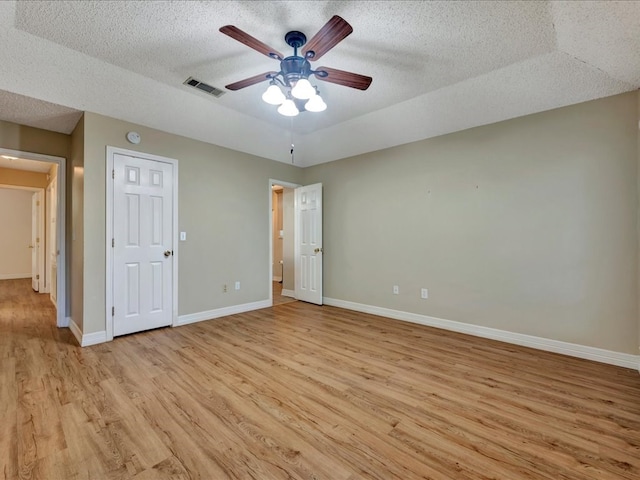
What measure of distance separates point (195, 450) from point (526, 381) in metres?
2.53

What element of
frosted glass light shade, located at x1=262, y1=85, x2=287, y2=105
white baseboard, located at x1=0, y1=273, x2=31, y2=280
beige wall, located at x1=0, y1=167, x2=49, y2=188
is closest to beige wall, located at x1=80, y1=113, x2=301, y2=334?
frosted glass light shade, located at x1=262, y1=85, x2=287, y2=105

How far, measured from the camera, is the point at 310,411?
2020 mm

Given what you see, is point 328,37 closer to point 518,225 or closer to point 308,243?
point 518,225

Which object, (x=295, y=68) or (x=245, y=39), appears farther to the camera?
(x=295, y=68)

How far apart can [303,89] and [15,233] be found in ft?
31.7

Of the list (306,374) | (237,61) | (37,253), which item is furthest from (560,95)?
(37,253)

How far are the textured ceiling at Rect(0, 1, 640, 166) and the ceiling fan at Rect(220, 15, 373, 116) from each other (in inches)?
12.6

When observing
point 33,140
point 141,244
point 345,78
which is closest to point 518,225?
point 345,78

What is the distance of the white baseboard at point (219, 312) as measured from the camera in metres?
4.00

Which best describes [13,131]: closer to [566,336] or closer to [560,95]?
[560,95]

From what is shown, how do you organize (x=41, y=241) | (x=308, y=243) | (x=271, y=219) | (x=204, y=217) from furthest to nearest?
(x=41, y=241)
(x=308, y=243)
(x=271, y=219)
(x=204, y=217)

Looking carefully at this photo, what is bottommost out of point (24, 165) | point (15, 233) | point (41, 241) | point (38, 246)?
point (38, 246)

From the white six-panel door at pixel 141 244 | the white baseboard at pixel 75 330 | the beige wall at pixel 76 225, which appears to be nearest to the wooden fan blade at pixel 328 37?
the white six-panel door at pixel 141 244

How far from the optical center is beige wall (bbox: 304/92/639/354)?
110 inches
